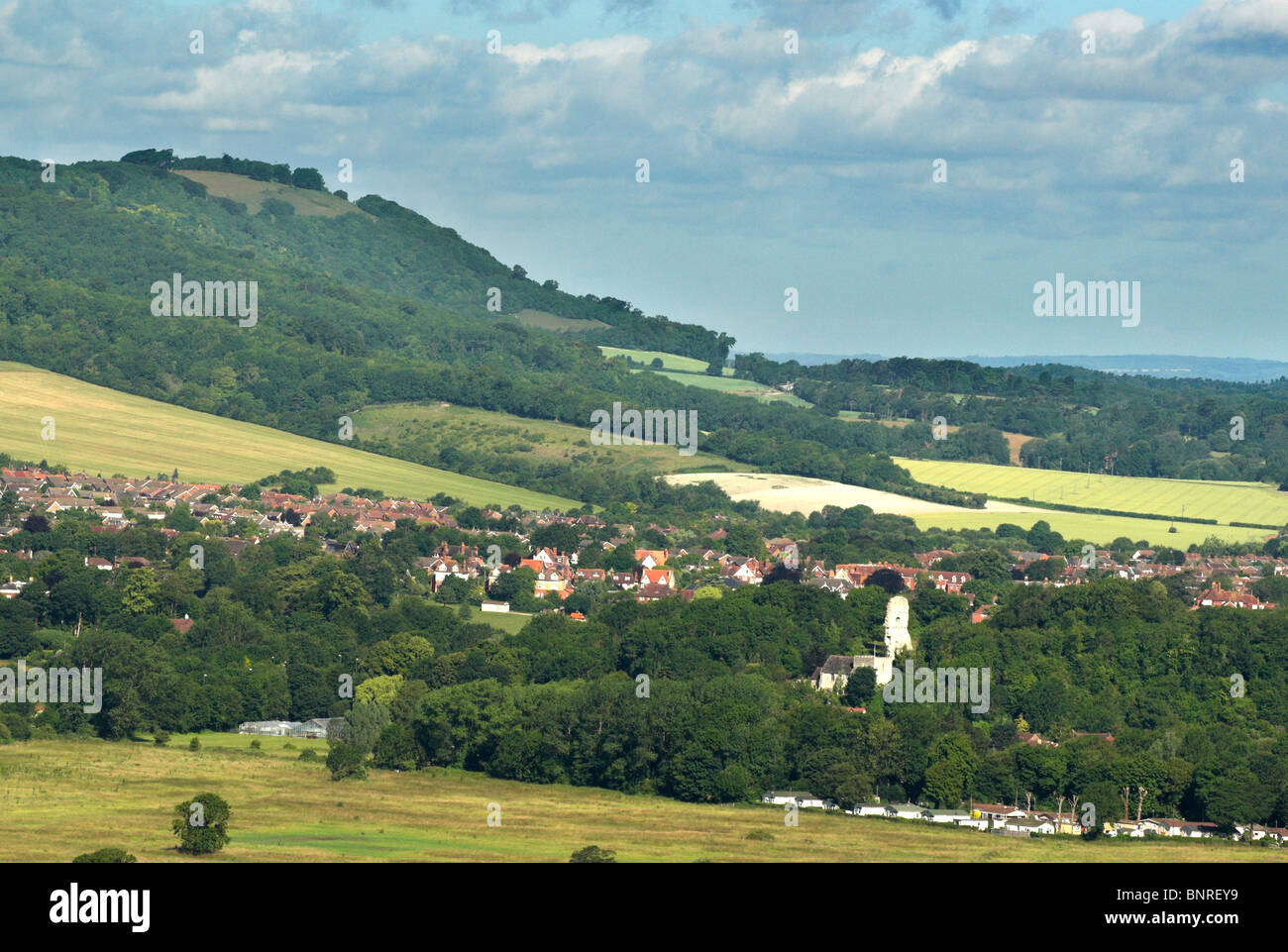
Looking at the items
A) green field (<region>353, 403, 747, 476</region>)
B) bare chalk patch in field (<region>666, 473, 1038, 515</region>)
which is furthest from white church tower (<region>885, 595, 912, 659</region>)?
green field (<region>353, 403, 747, 476</region>)

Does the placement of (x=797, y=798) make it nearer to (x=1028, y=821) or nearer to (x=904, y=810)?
(x=904, y=810)

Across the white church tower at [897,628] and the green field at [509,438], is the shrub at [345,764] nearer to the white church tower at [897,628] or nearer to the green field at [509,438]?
the white church tower at [897,628]

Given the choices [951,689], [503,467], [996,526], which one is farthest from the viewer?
[503,467]

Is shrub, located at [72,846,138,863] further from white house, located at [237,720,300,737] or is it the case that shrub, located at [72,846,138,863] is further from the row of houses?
white house, located at [237,720,300,737]

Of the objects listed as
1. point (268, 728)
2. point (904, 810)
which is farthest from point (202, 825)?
point (268, 728)
